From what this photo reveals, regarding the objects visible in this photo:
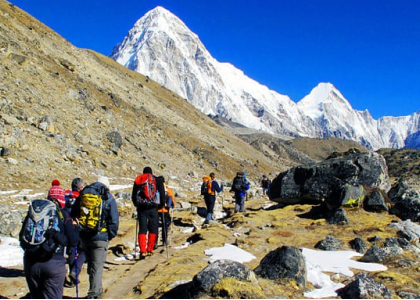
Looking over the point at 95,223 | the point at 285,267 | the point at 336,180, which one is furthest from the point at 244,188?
the point at 95,223

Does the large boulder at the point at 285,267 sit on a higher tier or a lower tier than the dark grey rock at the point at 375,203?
lower

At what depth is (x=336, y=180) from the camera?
603 inches

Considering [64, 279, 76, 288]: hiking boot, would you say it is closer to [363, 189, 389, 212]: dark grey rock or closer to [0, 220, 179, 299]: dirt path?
[0, 220, 179, 299]: dirt path

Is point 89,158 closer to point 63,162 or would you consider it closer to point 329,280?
→ point 63,162

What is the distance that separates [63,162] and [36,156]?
1.94 m

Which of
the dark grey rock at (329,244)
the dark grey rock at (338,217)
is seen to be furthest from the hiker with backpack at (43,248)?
the dark grey rock at (338,217)

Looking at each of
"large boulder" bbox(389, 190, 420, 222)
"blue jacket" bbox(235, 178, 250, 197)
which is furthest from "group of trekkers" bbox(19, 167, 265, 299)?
"large boulder" bbox(389, 190, 420, 222)

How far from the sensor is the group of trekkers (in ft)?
16.5

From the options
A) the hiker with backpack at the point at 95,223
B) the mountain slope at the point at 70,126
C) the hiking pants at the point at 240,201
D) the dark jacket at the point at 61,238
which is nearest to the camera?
the dark jacket at the point at 61,238

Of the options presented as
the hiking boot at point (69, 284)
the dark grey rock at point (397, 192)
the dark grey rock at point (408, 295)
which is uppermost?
the dark grey rock at point (397, 192)

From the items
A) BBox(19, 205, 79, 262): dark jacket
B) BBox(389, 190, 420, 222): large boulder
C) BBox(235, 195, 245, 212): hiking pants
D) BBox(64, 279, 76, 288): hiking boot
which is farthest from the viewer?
BBox(235, 195, 245, 212): hiking pants

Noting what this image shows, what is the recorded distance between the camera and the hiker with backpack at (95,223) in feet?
21.8

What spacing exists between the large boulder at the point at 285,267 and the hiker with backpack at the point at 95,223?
3047 millimetres

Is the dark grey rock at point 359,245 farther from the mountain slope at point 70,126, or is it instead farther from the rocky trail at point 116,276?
the mountain slope at point 70,126
